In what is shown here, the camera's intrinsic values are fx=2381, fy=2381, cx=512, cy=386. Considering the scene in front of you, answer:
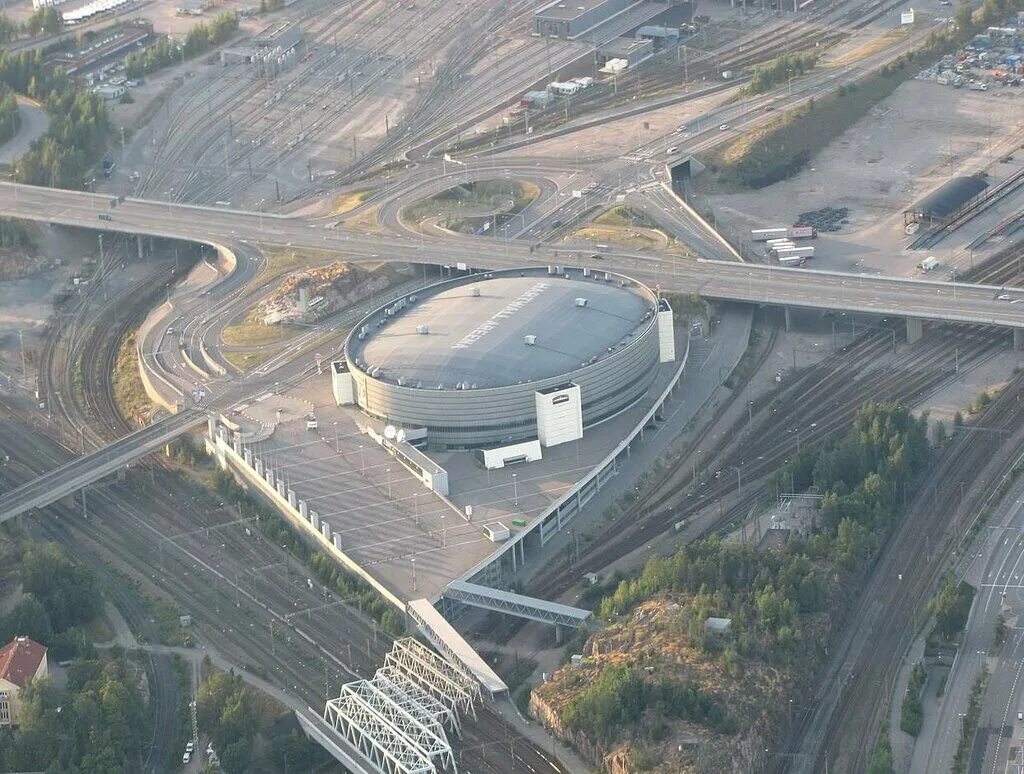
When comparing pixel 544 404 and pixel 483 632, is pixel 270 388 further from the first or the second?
pixel 483 632

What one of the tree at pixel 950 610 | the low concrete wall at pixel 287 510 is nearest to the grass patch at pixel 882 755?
the tree at pixel 950 610

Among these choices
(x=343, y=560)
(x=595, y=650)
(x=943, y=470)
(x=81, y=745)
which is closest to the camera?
(x=81, y=745)

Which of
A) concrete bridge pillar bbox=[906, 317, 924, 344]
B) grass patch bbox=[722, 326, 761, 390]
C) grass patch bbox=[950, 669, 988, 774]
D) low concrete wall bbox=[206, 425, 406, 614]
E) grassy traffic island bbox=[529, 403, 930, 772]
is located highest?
low concrete wall bbox=[206, 425, 406, 614]

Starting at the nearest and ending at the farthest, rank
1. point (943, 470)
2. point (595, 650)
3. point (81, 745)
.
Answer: point (81, 745) → point (595, 650) → point (943, 470)

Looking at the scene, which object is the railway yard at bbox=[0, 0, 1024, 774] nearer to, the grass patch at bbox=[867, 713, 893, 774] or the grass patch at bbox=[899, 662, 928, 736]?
the grass patch at bbox=[867, 713, 893, 774]

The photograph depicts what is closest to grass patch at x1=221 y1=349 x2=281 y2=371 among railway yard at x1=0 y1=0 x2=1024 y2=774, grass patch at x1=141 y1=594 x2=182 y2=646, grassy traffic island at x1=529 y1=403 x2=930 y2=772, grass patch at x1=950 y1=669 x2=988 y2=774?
railway yard at x1=0 y1=0 x2=1024 y2=774

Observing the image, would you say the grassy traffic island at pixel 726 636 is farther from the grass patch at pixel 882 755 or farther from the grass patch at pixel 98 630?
the grass patch at pixel 98 630

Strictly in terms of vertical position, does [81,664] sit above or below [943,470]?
above

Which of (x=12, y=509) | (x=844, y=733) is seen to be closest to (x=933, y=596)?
(x=844, y=733)
